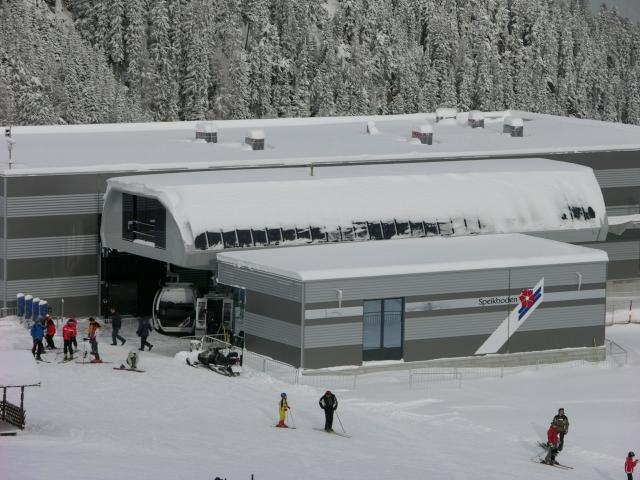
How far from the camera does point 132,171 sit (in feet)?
235

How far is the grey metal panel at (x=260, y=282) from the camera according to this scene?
60625mm

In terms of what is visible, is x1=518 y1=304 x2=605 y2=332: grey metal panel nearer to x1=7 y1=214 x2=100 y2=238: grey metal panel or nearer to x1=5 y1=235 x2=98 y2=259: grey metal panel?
x1=5 y1=235 x2=98 y2=259: grey metal panel

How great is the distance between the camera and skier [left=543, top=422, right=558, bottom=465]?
50.9 meters

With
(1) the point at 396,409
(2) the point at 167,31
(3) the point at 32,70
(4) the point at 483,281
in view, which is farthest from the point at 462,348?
(2) the point at 167,31

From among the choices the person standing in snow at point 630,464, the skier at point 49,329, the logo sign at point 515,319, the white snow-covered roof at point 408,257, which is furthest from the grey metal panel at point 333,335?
the person standing in snow at point 630,464

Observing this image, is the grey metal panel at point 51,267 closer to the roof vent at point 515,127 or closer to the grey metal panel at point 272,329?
the grey metal panel at point 272,329

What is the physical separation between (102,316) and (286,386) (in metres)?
14.0

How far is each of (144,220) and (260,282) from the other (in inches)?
317

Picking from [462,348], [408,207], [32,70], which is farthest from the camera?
[32,70]

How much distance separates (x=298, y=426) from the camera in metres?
53.1

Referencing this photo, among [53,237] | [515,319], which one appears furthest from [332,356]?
[53,237]

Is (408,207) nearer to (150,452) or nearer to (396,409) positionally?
(396,409)

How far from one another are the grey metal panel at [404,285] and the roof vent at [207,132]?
21.9 m

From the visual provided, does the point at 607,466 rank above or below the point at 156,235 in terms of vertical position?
below
